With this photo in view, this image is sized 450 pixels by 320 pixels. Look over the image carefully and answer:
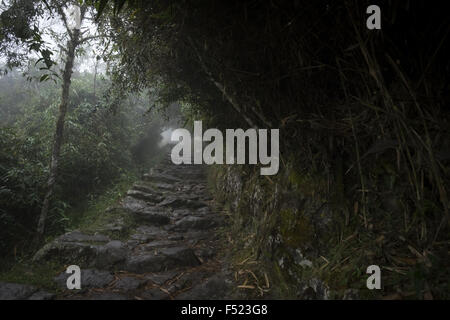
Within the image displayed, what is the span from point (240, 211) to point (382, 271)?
2.09 m

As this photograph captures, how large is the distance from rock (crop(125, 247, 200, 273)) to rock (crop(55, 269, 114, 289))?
0.21 metres

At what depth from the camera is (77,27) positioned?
15.5ft

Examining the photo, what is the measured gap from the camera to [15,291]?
1.96 meters

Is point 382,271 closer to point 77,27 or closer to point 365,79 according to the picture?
point 365,79

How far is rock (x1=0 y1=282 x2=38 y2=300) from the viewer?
1.90 metres

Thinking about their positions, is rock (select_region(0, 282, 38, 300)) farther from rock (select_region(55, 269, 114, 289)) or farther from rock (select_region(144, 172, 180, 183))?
rock (select_region(144, 172, 180, 183))

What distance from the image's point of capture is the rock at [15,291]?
190 centimetres

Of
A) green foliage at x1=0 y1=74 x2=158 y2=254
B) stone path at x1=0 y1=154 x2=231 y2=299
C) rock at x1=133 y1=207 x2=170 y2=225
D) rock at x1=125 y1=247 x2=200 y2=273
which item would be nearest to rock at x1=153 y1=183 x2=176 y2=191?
stone path at x1=0 y1=154 x2=231 y2=299

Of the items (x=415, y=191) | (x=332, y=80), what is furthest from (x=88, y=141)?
(x=415, y=191)

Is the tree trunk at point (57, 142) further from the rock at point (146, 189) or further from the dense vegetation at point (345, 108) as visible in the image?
the dense vegetation at point (345, 108)

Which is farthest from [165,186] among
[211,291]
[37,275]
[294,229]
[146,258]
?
[294,229]

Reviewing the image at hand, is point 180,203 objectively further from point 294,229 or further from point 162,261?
point 294,229

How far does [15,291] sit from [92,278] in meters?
0.52

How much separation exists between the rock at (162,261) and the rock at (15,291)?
28.9 inches
